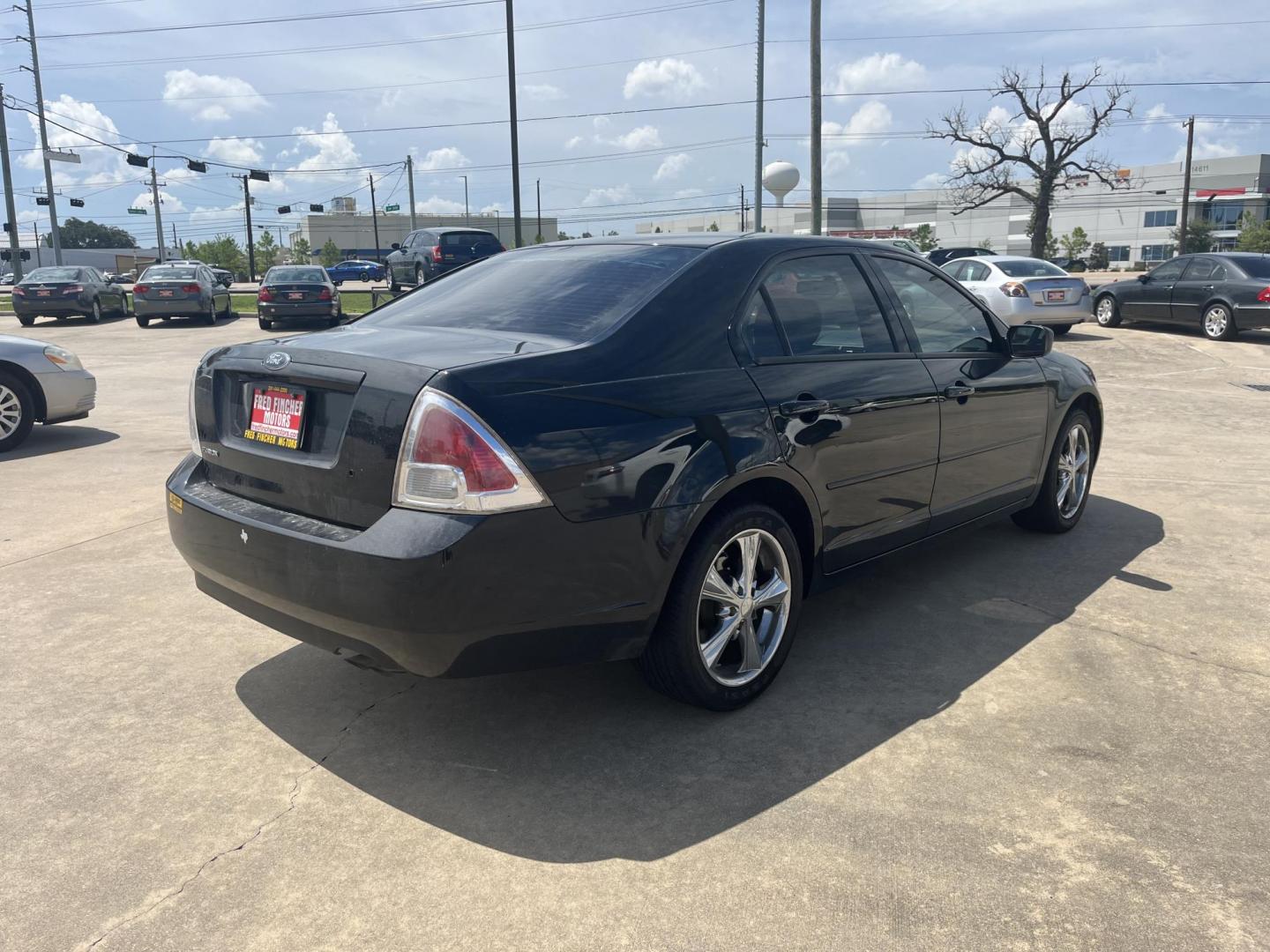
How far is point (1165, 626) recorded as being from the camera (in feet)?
14.1

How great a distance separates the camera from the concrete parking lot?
242 cm

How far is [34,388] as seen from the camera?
332 inches

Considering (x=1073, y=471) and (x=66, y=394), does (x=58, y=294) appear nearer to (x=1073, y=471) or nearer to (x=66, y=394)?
(x=66, y=394)

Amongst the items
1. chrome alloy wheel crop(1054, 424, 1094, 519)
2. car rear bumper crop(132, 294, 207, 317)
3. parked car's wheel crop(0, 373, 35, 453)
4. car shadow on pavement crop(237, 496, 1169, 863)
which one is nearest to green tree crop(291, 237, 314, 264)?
car rear bumper crop(132, 294, 207, 317)

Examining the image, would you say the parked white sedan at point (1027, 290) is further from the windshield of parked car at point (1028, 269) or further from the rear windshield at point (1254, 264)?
the rear windshield at point (1254, 264)

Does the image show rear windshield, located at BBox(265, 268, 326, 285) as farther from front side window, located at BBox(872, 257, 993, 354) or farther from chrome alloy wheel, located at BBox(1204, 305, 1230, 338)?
front side window, located at BBox(872, 257, 993, 354)

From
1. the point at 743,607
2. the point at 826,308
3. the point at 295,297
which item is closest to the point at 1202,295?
the point at 826,308

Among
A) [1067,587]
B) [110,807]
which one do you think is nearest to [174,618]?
[110,807]

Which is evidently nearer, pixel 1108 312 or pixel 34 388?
pixel 34 388

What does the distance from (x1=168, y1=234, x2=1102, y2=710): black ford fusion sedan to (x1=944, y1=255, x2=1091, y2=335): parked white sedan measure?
13.4 metres

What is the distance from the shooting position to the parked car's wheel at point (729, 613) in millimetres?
3211

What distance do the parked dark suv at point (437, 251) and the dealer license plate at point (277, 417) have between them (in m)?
23.8

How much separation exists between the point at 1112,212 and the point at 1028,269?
10142 centimetres

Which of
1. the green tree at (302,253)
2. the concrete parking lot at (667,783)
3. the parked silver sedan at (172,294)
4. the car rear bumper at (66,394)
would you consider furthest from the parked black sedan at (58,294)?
the green tree at (302,253)
